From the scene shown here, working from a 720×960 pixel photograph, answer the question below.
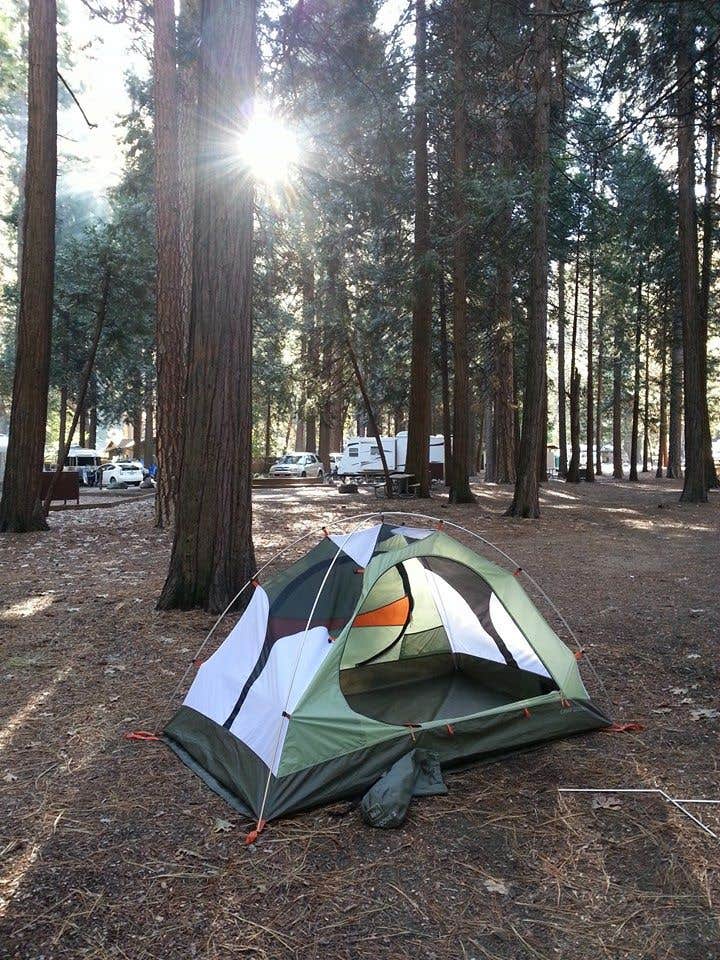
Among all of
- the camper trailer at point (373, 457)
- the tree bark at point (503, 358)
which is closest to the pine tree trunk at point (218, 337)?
the tree bark at point (503, 358)

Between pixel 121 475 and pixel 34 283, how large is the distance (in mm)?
19945

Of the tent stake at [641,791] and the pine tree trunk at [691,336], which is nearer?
the tent stake at [641,791]

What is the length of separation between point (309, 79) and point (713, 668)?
338 inches

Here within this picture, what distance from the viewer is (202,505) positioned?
6727mm

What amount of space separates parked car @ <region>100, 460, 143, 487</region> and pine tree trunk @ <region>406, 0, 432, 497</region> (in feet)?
52.0

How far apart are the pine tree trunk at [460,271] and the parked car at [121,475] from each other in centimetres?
1796

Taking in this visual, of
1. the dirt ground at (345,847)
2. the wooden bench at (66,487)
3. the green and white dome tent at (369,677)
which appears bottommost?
the dirt ground at (345,847)

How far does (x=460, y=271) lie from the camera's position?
16438mm

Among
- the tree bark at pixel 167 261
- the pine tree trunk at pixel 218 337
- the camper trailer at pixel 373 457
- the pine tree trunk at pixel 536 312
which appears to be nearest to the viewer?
the pine tree trunk at pixel 218 337

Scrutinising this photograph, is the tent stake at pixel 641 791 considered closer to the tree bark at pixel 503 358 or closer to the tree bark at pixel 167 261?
the tree bark at pixel 167 261

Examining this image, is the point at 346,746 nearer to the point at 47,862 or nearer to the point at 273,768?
the point at 273,768

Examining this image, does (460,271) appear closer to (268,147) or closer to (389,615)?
(268,147)

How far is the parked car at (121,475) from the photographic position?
100 feet

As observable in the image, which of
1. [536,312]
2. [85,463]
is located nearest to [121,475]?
[85,463]
